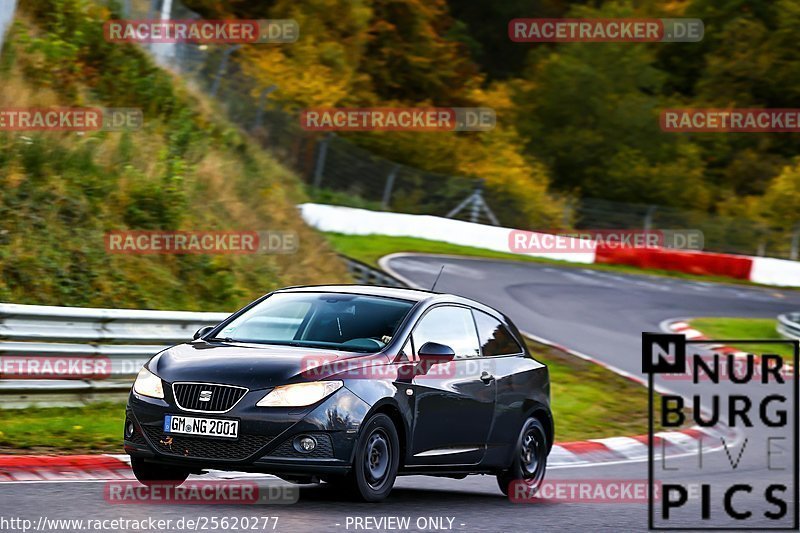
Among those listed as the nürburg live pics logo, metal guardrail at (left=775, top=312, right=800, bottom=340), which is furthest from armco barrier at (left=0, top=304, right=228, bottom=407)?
metal guardrail at (left=775, top=312, right=800, bottom=340)

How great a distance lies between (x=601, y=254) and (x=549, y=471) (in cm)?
2558

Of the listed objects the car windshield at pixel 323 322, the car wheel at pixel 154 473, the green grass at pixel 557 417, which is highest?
the car windshield at pixel 323 322

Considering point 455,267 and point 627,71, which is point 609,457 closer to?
point 455,267

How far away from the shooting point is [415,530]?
7.65 meters

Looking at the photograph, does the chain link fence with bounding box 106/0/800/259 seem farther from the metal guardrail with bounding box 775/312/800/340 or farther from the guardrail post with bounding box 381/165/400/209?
the metal guardrail with bounding box 775/312/800/340

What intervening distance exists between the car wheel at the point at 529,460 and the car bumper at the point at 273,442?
245cm

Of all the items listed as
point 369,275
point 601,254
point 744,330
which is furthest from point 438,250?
point 744,330

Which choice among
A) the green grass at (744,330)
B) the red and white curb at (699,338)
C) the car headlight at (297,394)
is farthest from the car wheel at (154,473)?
the green grass at (744,330)

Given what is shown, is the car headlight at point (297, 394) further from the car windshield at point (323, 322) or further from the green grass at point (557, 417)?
the green grass at point (557, 417)

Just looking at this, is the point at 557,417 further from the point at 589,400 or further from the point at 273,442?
the point at 273,442

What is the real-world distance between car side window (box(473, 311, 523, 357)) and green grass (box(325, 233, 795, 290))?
22010 mm

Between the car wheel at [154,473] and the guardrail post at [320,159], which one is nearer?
the car wheel at [154,473]

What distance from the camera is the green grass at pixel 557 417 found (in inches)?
420

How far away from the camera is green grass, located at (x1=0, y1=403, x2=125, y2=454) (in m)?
10.4
